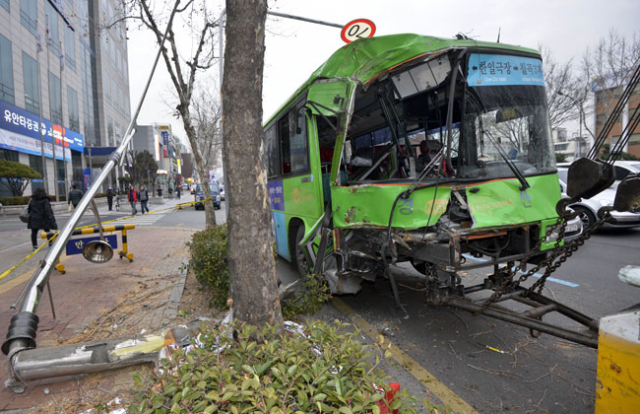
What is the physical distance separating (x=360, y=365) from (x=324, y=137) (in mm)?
4131

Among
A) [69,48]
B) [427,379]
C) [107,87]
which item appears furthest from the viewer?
[107,87]

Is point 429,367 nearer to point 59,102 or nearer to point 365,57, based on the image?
point 365,57

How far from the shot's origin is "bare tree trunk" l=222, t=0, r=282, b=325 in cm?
252

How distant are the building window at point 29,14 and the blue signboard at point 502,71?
3201 cm

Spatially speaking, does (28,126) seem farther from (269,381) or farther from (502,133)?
(269,381)

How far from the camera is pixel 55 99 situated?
1161 inches

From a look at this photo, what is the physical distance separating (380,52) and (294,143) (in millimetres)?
2186

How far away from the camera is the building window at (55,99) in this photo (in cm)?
2866

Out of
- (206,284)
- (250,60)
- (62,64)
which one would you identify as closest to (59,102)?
(62,64)

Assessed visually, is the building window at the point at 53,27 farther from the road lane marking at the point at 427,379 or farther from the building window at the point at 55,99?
the road lane marking at the point at 427,379

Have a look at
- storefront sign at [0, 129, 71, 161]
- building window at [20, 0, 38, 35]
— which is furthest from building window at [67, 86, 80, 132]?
building window at [20, 0, 38, 35]

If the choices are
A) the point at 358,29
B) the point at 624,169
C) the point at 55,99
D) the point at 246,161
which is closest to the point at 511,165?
the point at 246,161

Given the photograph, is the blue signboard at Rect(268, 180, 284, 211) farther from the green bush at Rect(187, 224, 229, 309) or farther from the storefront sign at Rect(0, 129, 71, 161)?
the storefront sign at Rect(0, 129, 71, 161)

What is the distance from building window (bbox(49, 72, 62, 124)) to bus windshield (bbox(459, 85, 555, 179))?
111ft
